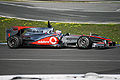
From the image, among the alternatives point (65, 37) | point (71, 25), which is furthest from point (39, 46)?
point (71, 25)

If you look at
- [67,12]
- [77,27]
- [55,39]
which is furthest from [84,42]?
[67,12]

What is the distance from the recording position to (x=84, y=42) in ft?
31.1

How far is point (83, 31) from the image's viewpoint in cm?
1591

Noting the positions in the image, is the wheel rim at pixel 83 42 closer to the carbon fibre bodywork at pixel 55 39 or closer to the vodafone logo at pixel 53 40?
the carbon fibre bodywork at pixel 55 39

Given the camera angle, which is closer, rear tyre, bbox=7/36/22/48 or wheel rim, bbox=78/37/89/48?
wheel rim, bbox=78/37/89/48

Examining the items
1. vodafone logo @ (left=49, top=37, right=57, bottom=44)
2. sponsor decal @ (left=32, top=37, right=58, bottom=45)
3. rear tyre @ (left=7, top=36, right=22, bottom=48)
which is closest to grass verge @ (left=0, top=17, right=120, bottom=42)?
rear tyre @ (left=7, top=36, right=22, bottom=48)

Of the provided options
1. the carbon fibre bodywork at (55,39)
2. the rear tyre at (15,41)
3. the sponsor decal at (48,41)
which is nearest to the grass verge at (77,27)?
the rear tyre at (15,41)

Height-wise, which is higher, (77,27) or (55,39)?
(77,27)

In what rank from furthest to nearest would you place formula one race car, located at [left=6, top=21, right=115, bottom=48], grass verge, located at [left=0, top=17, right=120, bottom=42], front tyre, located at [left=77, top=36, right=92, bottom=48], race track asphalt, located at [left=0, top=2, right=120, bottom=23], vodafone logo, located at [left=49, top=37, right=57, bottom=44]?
1. race track asphalt, located at [left=0, top=2, right=120, bottom=23]
2. grass verge, located at [left=0, top=17, right=120, bottom=42]
3. vodafone logo, located at [left=49, top=37, right=57, bottom=44]
4. formula one race car, located at [left=6, top=21, right=115, bottom=48]
5. front tyre, located at [left=77, top=36, right=92, bottom=48]

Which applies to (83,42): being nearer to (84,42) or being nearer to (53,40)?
(84,42)

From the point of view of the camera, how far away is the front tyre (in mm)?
9393

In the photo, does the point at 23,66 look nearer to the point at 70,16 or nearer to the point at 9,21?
the point at 9,21

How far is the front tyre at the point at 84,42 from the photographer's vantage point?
9.39 m

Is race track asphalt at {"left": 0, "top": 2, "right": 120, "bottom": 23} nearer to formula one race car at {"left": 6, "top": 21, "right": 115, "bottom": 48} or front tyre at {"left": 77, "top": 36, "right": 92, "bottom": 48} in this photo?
formula one race car at {"left": 6, "top": 21, "right": 115, "bottom": 48}
